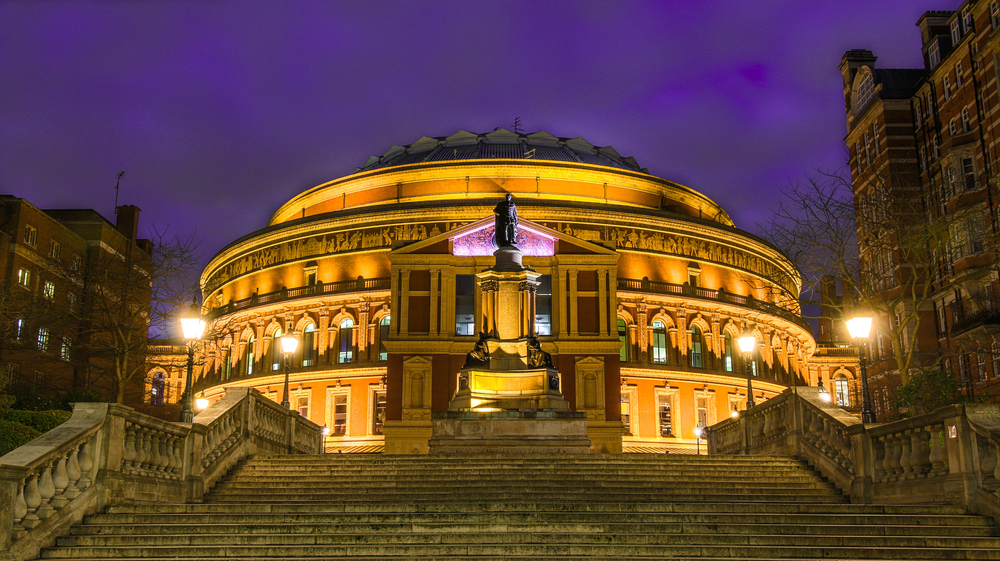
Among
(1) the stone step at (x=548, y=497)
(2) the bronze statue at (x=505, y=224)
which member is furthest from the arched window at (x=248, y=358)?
(1) the stone step at (x=548, y=497)

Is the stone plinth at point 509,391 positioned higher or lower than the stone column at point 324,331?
lower

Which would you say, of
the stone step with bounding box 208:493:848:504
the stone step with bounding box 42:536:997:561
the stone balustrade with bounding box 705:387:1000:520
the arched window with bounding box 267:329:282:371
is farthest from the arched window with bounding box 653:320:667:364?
the stone step with bounding box 42:536:997:561

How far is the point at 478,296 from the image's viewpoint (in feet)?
178

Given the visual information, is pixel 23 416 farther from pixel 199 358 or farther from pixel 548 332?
pixel 199 358

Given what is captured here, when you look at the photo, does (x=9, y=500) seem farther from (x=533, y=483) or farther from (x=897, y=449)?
(x=897, y=449)

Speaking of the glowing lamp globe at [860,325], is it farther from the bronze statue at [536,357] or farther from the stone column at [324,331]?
the stone column at [324,331]

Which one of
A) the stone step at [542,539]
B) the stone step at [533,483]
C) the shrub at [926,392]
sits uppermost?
the shrub at [926,392]

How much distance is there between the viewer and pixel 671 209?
76.7m

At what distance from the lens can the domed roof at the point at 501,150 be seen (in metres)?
77.5

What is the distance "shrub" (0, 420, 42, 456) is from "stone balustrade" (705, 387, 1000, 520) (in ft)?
51.3

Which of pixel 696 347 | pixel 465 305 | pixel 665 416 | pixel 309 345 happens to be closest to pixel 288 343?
pixel 465 305

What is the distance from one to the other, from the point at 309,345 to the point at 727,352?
30972 mm

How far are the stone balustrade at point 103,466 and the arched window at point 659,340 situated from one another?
48.4m

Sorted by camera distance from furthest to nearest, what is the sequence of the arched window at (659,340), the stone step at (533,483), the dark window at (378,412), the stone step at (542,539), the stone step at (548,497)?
the arched window at (659,340) < the dark window at (378,412) < the stone step at (533,483) < the stone step at (548,497) < the stone step at (542,539)
